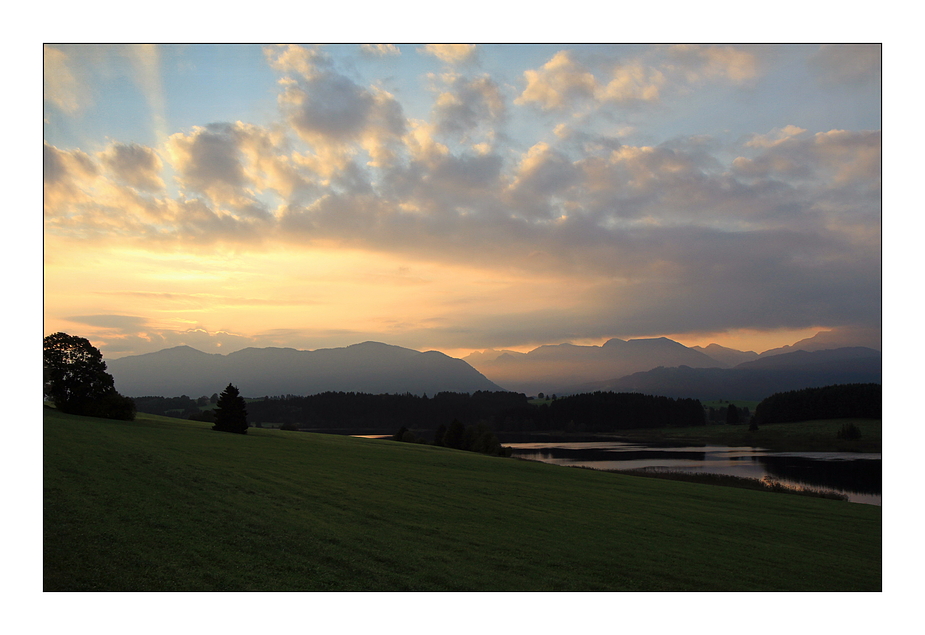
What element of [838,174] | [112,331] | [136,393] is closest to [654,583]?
[838,174]

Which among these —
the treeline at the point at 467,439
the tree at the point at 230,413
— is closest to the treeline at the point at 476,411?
the treeline at the point at 467,439

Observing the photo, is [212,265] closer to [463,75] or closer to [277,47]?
[277,47]

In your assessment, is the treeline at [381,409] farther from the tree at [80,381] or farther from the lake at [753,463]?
the tree at [80,381]

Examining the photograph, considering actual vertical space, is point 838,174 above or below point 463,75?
below

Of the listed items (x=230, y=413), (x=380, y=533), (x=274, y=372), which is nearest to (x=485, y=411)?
(x=274, y=372)

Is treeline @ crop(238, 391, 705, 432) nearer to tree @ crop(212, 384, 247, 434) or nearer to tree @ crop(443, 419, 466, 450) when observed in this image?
tree @ crop(443, 419, 466, 450)

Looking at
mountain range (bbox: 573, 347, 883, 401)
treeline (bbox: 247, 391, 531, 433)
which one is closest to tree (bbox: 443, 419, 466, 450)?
treeline (bbox: 247, 391, 531, 433)
